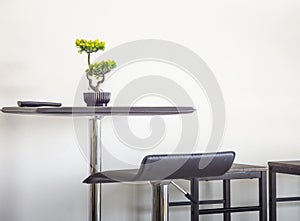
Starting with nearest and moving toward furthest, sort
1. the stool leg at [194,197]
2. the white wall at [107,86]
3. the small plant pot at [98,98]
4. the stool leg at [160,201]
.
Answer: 1. the stool leg at [160,201]
2. the small plant pot at [98,98]
3. the stool leg at [194,197]
4. the white wall at [107,86]

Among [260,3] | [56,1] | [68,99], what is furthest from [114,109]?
[260,3]

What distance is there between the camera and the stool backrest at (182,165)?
190 cm

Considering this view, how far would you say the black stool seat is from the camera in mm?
1904

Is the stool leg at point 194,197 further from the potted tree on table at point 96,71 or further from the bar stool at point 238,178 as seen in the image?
the potted tree on table at point 96,71

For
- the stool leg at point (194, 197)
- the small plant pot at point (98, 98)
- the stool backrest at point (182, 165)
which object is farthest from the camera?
the stool leg at point (194, 197)

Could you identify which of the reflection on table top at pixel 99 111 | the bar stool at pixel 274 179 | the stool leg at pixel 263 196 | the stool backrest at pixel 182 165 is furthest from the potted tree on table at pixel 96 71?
the bar stool at pixel 274 179

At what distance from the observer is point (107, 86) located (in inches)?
132

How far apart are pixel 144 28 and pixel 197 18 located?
38 centimetres

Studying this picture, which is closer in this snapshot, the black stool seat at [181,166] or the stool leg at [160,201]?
the black stool seat at [181,166]

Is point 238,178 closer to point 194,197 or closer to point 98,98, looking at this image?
Result: point 194,197

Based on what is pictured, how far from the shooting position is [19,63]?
126 inches

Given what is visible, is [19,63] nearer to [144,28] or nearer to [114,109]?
[144,28]

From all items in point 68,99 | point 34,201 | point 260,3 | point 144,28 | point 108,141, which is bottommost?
point 34,201

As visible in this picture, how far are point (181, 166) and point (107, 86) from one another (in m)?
1.49
